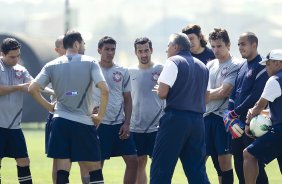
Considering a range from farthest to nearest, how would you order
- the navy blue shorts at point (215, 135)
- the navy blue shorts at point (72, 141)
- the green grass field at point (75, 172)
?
the green grass field at point (75, 172) < the navy blue shorts at point (215, 135) < the navy blue shorts at point (72, 141)

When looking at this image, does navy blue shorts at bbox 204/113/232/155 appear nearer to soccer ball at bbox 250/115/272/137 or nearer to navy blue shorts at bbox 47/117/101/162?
soccer ball at bbox 250/115/272/137

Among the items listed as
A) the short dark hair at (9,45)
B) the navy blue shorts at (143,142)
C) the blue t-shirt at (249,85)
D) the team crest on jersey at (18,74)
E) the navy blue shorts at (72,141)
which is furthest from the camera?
the navy blue shorts at (143,142)

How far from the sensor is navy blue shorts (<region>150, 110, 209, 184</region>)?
41.2 ft

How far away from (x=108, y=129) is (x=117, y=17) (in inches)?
4087

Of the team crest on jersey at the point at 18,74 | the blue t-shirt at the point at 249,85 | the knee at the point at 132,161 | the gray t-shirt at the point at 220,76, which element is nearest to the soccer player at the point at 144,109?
the knee at the point at 132,161

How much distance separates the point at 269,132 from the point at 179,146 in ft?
4.66

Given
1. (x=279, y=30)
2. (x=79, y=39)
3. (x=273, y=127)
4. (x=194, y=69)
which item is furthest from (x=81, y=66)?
(x=279, y=30)

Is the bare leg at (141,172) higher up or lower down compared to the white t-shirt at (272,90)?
lower down

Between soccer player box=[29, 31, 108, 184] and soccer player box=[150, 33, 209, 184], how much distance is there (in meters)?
0.87

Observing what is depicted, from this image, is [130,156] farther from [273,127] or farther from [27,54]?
[27,54]

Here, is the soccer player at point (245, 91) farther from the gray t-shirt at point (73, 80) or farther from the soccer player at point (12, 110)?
the soccer player at point (12, 110)

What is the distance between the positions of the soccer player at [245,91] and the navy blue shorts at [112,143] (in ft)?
5.32

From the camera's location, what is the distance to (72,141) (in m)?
12.9

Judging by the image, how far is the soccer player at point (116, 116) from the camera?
571 inches
